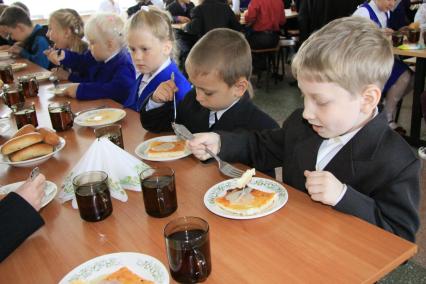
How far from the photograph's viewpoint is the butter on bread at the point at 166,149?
55.2 inches

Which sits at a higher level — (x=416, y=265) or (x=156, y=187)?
(x=156, y=187)

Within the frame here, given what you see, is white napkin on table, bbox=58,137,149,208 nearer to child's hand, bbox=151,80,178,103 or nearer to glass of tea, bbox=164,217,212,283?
glass of tea, bbox=164,217,212,283

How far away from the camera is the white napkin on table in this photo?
45.7 inches

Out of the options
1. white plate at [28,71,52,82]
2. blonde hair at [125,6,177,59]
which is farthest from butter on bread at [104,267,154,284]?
white plate at [28,71,52,82]

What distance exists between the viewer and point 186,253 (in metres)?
0.80

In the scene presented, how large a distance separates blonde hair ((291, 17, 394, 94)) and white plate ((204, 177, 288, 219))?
32 cm

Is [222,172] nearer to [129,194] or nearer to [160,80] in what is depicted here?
[129,194]

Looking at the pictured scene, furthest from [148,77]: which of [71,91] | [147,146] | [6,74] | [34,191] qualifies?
[34,191]

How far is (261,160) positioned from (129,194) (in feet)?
1.73

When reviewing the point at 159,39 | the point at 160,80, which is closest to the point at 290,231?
the point at 160,80

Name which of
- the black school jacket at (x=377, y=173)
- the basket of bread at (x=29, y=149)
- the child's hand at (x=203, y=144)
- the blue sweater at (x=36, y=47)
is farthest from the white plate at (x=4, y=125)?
the blue sweater at (x=36, y=47)

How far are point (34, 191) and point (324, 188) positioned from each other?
2.48 feet

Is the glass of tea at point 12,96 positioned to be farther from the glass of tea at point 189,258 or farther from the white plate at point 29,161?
the glass of tea at point 189,258

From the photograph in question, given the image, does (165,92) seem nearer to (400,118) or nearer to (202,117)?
(202,117)
